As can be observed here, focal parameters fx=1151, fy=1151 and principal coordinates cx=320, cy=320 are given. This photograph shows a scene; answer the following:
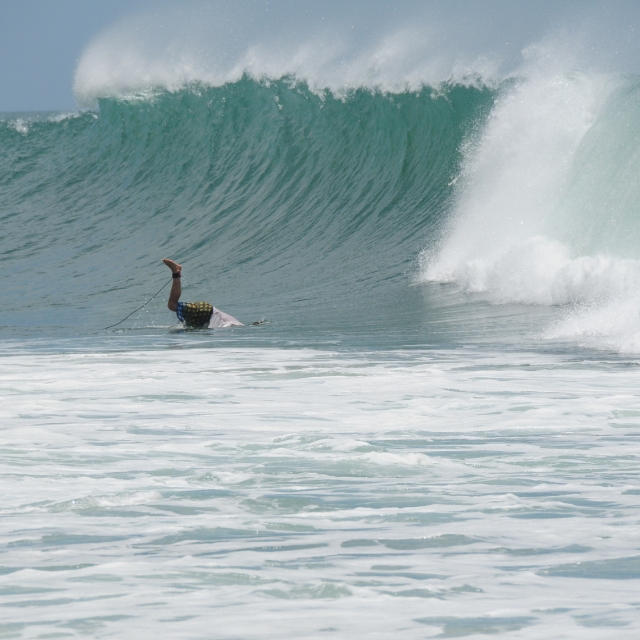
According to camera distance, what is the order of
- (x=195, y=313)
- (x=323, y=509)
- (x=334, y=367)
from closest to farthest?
(x=323, y=509), (x=334, y=367), (x=195, y=313)

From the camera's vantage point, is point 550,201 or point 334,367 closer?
point 334,367

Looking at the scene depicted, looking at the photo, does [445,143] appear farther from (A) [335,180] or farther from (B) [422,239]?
(B) [422,239]

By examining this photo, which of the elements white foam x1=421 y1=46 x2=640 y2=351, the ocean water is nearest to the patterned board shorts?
the ocean water


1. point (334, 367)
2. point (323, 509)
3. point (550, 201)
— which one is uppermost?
point (550, 201)

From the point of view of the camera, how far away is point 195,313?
1185 centimetres

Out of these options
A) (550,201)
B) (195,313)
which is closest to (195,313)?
(195,313)

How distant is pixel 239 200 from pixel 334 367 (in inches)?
499

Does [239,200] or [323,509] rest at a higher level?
[239,200]

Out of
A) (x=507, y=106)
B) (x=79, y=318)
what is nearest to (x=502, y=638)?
(x=79, y=318)

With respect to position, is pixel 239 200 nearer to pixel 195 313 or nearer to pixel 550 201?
pixel 550 201

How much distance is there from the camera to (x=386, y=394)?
706 cm

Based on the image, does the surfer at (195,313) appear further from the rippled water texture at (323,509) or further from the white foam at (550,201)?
the rippled water texture at (323,509)

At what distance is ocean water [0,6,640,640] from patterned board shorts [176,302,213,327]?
0.87 ft

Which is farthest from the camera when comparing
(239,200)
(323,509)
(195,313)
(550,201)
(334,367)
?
(239,200)
